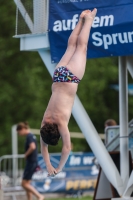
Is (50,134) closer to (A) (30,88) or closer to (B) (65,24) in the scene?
(B) (65,24)

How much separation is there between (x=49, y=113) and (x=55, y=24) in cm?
275

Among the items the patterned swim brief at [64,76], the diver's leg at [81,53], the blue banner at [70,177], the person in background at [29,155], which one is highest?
the diver's leg at [81,53]

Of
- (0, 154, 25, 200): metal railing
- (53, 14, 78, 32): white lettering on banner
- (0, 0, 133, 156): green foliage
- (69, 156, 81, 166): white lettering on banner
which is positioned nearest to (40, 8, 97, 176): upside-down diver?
(53, 14, 78, 32): white lettering on banner

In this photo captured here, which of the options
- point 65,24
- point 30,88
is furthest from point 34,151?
point 30,88

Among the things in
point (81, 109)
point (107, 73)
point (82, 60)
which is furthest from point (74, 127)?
point (82, 60)

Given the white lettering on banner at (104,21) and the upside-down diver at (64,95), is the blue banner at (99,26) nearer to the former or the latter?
the white lettering on banner at (104,21)

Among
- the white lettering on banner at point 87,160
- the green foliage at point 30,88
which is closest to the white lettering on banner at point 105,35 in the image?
the white lettering on banner at point 87,160

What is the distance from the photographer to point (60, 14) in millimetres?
12805

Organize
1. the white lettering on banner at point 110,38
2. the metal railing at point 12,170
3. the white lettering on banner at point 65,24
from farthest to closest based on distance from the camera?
the metal railing at point 12,170 → the white lettering on banner at point 65,24 → the white lettering on banner at point 110,38

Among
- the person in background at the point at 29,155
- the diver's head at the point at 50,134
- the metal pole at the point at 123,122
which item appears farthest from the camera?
the person in background at the point at 29,155

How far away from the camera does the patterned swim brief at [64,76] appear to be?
10.8 m

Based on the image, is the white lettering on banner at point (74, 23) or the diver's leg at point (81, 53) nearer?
the diver's leg at point (81, 53)

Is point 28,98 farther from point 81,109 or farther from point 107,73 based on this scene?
point 81,109

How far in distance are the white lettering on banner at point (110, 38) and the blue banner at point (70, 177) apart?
8.35 meters
